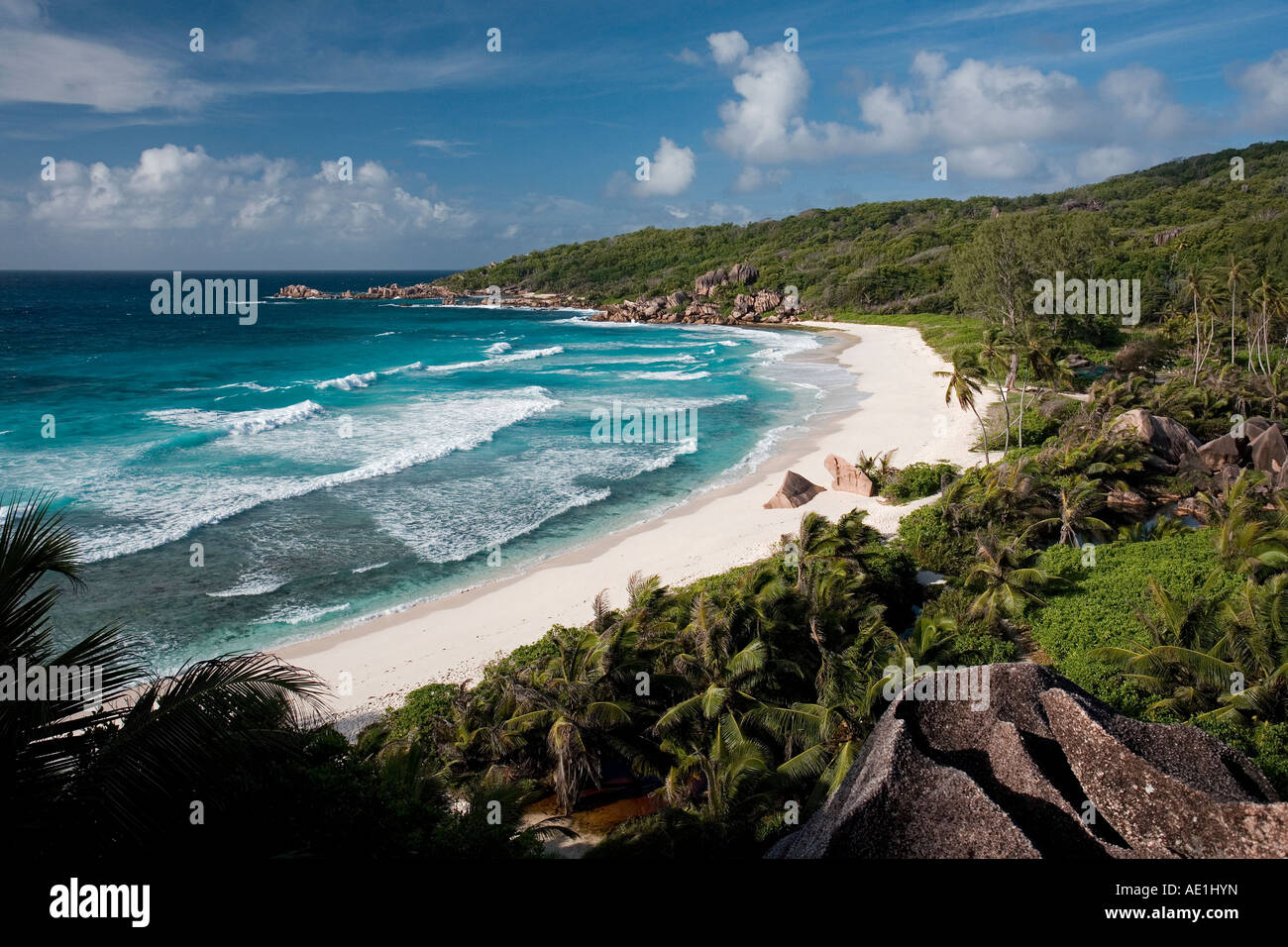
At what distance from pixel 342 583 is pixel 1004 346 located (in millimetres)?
31092

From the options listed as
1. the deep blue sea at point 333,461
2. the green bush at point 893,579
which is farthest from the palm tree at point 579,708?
the deep blue sea at point 333,461

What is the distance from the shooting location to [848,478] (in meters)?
29.6

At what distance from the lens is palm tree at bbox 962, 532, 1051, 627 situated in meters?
17.3

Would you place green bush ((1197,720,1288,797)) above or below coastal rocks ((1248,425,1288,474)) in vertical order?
below

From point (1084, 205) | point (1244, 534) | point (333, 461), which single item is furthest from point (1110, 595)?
point (1084, 205)

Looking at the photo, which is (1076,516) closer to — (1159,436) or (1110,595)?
(1110,595)

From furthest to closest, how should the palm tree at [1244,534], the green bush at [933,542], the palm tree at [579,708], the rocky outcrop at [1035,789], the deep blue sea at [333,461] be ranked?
1. the deep blue sea at [333,461]
2. the green bush at [933,542]
3. the palm tree at [1244,534]
4. the palm tree at [579,708]
5. the rocky outcrop at [1035,789]

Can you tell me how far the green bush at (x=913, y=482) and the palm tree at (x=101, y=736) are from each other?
25603mm

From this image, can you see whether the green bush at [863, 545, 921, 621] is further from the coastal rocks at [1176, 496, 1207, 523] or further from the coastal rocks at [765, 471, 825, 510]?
the coastal rocks at [1176, 496, 1207, 523]

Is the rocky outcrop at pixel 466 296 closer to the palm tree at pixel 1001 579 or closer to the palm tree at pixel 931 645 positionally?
the palm tree at pixel 1001 579

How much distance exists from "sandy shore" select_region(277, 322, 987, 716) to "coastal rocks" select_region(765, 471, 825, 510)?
362 millimetres

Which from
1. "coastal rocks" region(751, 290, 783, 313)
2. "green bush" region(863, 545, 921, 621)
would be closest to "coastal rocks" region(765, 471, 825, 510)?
"green bush" region(863, 545, 921, 621)

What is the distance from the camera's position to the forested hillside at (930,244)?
6500 cm
